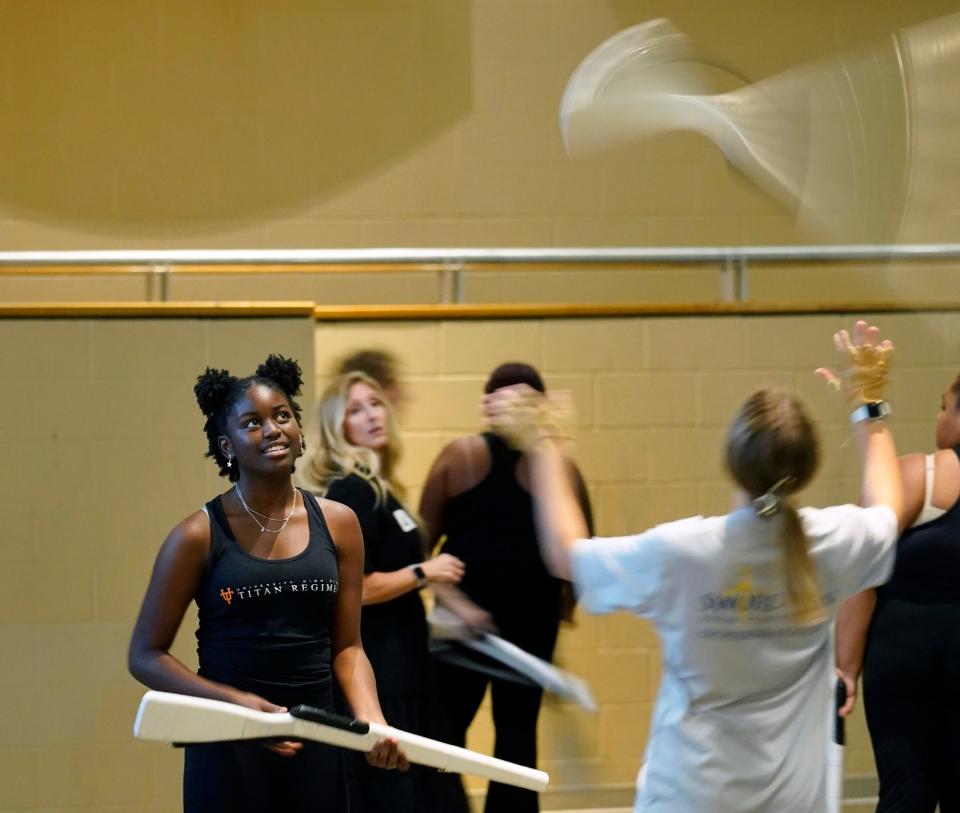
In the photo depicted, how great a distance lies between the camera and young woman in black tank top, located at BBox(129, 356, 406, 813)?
2.05 meters

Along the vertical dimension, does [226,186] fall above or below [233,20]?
below

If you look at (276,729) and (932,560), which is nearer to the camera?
(276,729)

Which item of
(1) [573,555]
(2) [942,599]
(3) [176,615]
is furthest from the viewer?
(2) [942,599]

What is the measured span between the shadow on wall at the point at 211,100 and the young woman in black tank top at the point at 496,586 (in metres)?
1.98

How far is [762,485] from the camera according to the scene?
182cm

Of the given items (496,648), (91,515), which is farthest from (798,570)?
(91,515)

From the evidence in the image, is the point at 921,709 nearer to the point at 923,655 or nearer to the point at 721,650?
the point at 923,655

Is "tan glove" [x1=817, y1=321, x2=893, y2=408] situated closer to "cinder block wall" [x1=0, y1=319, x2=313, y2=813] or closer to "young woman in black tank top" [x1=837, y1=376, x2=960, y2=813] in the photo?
"young woman in black tank top" [x1=837, y1=376, x2=960, y2=813]

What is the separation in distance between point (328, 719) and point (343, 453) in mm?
1163

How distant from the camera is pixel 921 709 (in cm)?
264

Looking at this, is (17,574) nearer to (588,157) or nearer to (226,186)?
(226,186)

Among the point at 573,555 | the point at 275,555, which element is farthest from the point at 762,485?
the point at 275,555

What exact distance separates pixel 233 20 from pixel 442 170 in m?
0.96

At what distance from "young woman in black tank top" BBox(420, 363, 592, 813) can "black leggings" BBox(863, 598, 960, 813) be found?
2.57 ft
